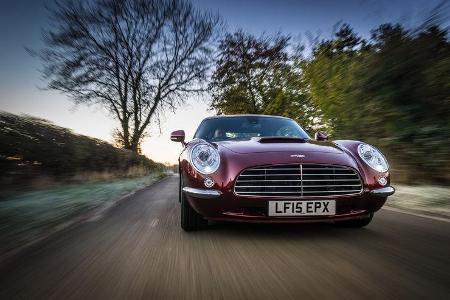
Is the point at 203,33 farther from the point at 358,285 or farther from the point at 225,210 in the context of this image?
the point at 358,285

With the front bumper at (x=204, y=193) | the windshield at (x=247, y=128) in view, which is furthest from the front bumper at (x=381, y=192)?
the windshield at (x=247, y=128)

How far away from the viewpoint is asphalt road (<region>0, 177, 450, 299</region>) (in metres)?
1.99

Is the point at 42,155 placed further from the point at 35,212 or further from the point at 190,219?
the point at 190,219

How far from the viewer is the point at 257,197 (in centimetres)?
308

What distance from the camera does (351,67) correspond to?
8.25m

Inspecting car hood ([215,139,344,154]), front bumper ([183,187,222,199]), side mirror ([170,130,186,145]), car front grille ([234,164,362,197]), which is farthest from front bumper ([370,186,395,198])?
side mirror ([170,130,186,145])

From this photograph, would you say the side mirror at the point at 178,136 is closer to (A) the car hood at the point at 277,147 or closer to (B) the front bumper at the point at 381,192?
(A) the car hood at the point at 277,147

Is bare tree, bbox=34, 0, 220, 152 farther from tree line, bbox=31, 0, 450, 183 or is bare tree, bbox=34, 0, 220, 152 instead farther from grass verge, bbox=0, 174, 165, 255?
grass verge, bbox=0, 174, 165, 255

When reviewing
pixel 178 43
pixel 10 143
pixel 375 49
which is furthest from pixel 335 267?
pixel 178 43

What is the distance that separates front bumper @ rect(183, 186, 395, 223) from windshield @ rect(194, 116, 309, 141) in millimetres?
1505

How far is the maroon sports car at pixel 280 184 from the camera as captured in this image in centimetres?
308

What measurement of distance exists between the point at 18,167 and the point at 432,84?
7.06 m

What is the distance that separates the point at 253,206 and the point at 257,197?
81 mm

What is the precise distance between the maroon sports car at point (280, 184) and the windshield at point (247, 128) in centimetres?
116
